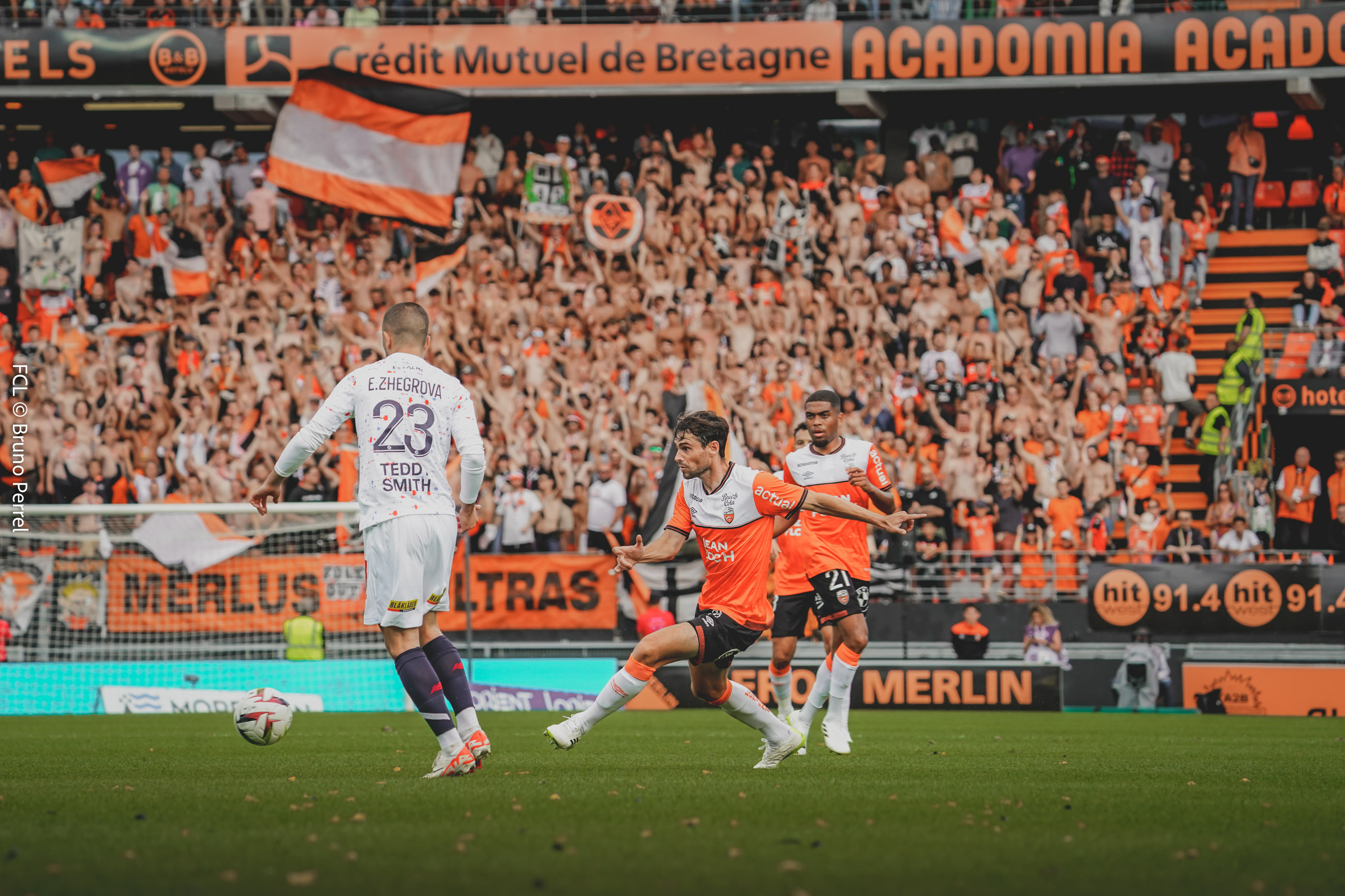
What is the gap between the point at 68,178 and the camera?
28.6m

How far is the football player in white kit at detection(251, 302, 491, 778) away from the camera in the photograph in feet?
27.7

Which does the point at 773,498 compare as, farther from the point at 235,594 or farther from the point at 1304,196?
the point at 1304,196

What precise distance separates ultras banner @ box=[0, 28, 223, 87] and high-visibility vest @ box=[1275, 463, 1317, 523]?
2021 cm

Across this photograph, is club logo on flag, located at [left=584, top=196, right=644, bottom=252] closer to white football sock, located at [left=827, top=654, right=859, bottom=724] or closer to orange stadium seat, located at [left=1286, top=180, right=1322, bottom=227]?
orange stadium seat, located at [left=1286, top=180, right=1322, bottom=227]

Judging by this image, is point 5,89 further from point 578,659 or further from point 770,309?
point 578,659

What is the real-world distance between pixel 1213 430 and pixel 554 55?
1390 centimetres

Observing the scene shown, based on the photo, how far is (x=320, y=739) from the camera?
12.7 m

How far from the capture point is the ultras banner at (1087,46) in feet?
89.2

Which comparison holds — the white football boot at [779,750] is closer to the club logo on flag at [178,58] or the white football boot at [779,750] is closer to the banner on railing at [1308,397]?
the banner on railing at [1308,397]

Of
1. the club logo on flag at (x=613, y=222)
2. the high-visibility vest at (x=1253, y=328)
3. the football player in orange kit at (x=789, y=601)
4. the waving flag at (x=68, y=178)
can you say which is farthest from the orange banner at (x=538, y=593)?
the waving flag at (x=68, y=178)

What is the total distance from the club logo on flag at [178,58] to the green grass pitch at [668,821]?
19.3m

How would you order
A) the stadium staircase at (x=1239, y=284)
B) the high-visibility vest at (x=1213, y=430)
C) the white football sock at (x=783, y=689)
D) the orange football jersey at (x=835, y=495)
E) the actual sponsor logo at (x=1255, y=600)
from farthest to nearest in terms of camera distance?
the stadium staircase at (x=1239, y=284), the high-visibility vest at (x=1213, y=430), the actual sponsor logo at (x=1255, y=600), the white football sock at (x=783, y=689), the orange football jersey at (x=835, y=495)

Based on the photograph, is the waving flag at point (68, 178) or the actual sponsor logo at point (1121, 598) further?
the waving flag at point (68, 178)

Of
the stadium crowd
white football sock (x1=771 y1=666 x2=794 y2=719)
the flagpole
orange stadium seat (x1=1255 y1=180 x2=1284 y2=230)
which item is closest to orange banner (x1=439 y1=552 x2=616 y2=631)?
the flagpole
